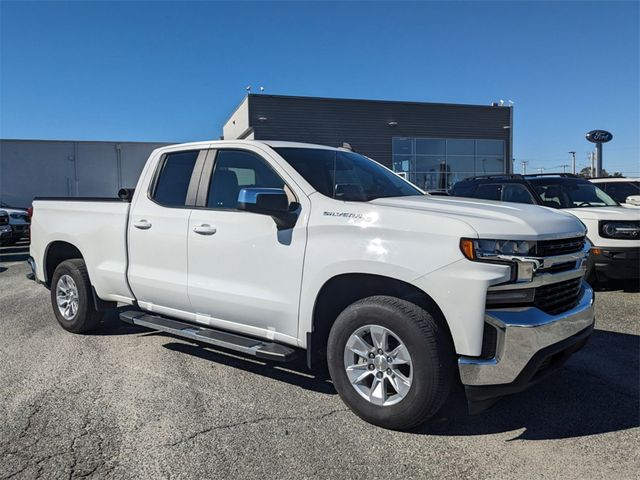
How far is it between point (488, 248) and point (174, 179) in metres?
3.05

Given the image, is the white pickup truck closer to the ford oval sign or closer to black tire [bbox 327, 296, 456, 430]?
black tire [bbox 327, 296, 456, 430]

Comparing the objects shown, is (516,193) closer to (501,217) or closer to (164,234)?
(501,217)

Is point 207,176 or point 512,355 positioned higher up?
point 207,176

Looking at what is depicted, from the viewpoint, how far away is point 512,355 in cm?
304

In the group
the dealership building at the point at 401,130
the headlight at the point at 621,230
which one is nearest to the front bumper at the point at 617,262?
the headlight at the point at 621,230

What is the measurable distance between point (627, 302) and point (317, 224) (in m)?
5.50

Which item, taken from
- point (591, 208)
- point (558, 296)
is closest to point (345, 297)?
point (558, 296)

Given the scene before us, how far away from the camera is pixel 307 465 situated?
3.02 metres

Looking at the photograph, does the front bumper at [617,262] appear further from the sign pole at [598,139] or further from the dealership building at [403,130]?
the dealership building at [403,130]

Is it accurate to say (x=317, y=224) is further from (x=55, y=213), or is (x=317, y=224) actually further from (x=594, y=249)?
(x=594, y=249)

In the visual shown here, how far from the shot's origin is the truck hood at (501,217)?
314 cm

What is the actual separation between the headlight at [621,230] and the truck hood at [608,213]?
0.28ft

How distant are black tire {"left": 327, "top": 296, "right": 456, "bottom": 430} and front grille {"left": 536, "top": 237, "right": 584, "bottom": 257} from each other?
30.9 inches

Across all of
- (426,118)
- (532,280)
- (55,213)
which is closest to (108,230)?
(55,213)
